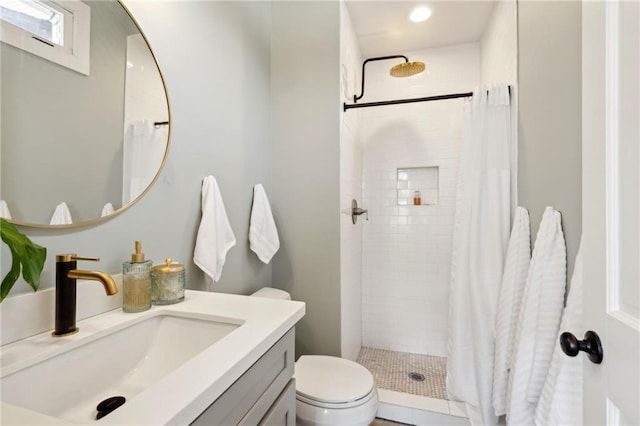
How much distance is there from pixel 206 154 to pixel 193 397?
43.6 inches

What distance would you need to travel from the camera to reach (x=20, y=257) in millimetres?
594

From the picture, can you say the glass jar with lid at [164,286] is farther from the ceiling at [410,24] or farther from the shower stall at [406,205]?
the ceiling at [410,24]

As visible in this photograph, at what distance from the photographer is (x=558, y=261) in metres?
1.13

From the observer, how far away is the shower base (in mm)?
1653

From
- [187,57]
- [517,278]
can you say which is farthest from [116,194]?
[517,278]

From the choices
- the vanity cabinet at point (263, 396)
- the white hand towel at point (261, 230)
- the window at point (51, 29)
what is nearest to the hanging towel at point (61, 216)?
the window at point (51, 29)

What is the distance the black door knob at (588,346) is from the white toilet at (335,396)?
89 centimetres

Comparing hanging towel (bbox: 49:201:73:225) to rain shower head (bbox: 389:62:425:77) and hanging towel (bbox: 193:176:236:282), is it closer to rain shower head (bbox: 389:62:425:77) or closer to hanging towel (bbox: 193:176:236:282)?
hanging towel (bbox: 193:176:236:282)

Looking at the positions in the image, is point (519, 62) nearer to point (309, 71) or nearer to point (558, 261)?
point (558, 261)

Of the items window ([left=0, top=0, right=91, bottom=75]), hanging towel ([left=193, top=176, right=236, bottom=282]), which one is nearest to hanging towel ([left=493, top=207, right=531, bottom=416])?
hanging towel ([left=193, top=176, right=236, bottom=282])

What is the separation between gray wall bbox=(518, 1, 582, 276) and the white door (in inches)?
16.5

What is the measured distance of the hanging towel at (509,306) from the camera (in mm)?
1393

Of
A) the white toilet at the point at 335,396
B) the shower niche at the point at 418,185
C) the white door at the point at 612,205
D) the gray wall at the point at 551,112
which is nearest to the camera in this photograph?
the white door at the point at 612,205

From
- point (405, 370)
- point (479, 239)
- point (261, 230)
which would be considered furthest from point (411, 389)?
point (261, 230)
